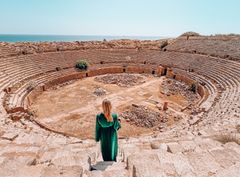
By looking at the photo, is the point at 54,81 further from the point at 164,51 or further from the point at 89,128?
the point at 164,51

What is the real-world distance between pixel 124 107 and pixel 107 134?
10.5 meters

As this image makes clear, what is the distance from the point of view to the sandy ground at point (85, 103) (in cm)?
1245

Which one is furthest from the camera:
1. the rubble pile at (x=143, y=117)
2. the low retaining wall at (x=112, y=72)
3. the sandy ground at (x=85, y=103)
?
the low retaining wall at (x=112, y=72)

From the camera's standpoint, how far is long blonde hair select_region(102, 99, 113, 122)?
14.4 feet

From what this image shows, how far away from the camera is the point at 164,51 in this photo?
2903cm

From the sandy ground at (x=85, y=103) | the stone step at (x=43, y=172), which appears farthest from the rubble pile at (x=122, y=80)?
the stone step at (x=43, y=172)

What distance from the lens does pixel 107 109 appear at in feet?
14.7

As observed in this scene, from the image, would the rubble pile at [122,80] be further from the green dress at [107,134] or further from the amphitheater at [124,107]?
the green dress at [107,134]

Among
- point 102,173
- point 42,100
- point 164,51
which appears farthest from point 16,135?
point 164,51

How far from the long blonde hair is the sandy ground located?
6.92 meters

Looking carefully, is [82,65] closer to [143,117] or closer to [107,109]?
[143,117]

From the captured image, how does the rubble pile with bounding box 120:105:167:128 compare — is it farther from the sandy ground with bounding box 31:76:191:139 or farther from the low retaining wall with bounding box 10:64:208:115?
the low retaining wall with bounding box 10:64:208:115

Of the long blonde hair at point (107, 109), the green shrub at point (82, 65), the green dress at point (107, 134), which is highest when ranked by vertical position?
the long blonde hair at point (107, 109)

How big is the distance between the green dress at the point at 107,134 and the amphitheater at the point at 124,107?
1.04ft
